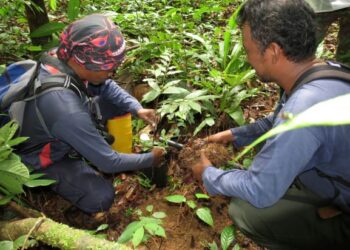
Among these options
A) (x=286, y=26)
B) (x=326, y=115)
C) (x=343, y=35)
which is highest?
(x=326, y=115)

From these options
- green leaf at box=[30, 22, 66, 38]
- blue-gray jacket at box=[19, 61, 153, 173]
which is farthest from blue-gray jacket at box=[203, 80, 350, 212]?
green leaf at box=[30, 22, 66, 38]

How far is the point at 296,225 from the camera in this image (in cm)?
243

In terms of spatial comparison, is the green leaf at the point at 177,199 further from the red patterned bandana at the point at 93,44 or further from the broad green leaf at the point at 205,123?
the red patterned bandana at the point at 93,44

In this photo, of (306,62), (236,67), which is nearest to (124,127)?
(236,67)

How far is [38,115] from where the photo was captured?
9.24 ft

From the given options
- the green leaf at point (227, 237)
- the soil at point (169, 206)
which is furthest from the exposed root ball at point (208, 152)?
the green leaf at point (227, 237)

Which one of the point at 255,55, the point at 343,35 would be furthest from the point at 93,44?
the point at 343,35

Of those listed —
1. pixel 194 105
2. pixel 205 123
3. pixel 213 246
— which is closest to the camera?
pixel 213 246

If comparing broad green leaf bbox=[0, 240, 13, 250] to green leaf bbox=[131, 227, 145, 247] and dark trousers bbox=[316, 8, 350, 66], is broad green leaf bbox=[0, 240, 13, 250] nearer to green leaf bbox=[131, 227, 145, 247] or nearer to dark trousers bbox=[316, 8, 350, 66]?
green leaf bbox=[131, 227, 145, 247]

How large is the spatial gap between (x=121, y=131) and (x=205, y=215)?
1.37 meters

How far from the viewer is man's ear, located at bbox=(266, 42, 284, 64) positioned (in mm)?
2131

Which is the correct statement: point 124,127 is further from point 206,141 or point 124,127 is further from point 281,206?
point 281,206

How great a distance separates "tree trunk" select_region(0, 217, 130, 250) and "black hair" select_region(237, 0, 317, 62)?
146cm

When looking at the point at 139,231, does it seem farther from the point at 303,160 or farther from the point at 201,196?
the point at 303,160
